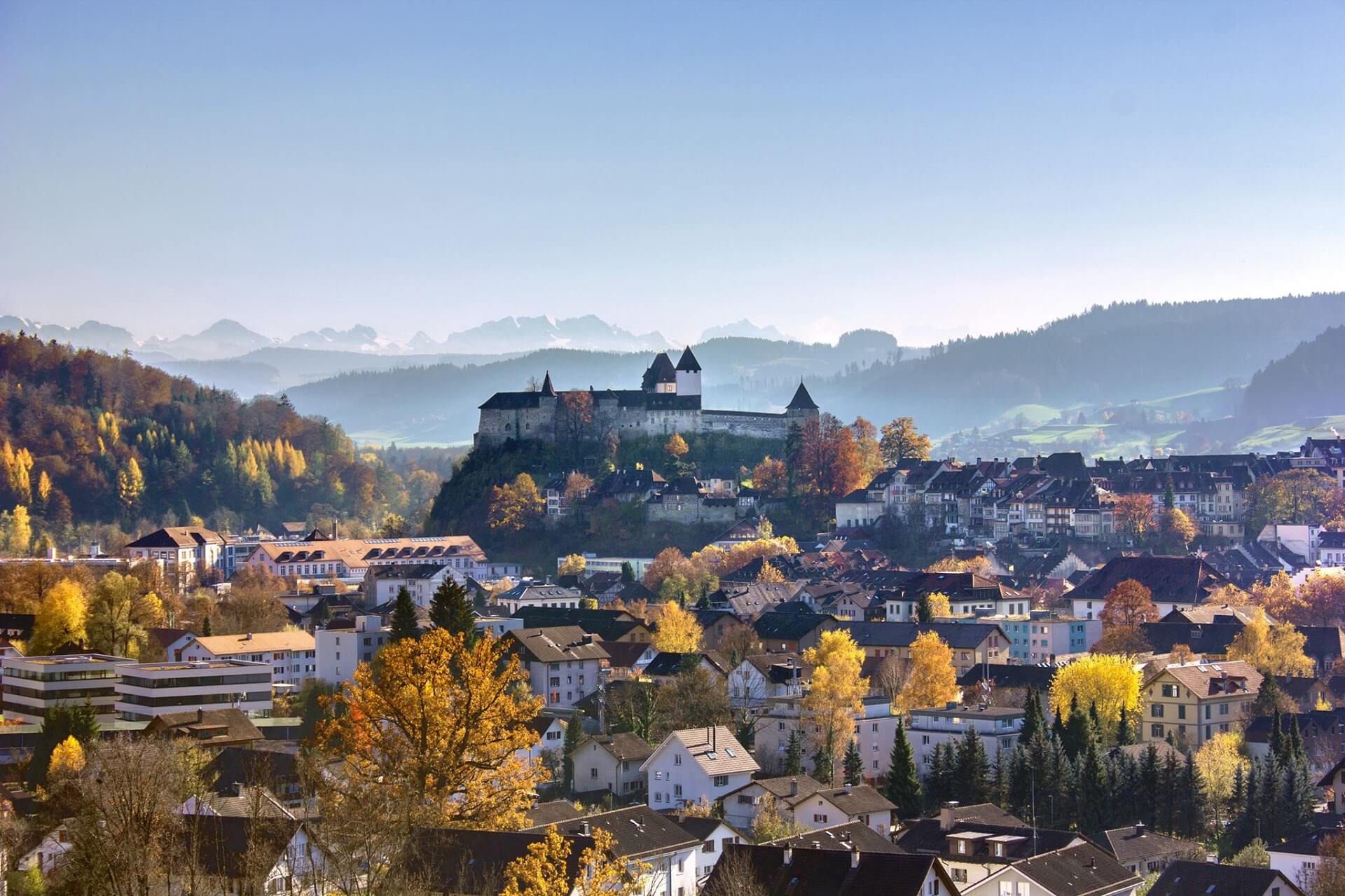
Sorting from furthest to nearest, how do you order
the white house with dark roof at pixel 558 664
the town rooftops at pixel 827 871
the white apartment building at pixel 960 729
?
the white house with dark roof at pixel 558 664 < the white apartment building at pixel 960 729 < the town rooftops at pixel 827 871

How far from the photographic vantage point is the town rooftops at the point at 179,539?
117188mm

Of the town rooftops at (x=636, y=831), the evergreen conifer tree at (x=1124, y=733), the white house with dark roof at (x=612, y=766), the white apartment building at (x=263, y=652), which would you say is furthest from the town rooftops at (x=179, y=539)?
the town rooftops at (x=636, y=831)

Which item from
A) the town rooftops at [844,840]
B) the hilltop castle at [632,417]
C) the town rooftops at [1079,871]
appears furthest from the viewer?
the hilltop castle at [632,417]

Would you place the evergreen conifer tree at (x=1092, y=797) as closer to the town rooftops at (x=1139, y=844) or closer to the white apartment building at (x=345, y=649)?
the town rooftops at (x=1139, y=844)

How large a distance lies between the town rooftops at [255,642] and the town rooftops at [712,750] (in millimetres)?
25370

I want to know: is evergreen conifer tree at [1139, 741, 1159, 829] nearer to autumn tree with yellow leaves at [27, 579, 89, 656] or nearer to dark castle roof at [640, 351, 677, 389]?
autumn tree with yellow leaves at [27, 579, 89, 656]

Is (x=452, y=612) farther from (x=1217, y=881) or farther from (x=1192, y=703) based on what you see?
(x=1217, y=881)

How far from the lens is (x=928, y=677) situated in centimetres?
6588

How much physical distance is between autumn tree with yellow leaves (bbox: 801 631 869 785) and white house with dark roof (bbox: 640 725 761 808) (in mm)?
3253

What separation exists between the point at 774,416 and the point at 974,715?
229ft

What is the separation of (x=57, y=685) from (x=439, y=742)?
31960 millimetres

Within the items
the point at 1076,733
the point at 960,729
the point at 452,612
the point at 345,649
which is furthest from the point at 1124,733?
the point at 345,649

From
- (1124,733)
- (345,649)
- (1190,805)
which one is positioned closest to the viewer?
(1190,805)

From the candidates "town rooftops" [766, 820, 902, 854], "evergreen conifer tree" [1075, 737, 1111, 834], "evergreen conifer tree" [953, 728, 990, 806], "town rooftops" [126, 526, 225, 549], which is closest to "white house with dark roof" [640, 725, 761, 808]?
"town rooftops" [766, 820, 902, 854]
